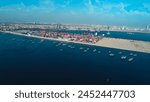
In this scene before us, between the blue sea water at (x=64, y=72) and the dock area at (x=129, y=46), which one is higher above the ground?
the blue sea water at (x=64, y=72)

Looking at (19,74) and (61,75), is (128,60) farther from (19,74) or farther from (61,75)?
(19,74)

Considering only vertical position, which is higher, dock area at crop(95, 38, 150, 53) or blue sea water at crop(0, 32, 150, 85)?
blue sea water at crop(0, 32, 150, 85)

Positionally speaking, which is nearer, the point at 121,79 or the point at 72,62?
the point at 121,79

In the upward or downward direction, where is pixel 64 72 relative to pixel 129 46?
upward

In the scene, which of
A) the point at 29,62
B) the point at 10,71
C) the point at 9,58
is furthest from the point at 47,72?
the point at 9,58

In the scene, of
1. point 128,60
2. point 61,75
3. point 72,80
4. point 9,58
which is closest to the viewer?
point 72,80

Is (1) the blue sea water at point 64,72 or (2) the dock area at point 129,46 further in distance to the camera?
(2) the dock area at point 129,46

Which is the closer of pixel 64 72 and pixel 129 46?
pixel 64 72

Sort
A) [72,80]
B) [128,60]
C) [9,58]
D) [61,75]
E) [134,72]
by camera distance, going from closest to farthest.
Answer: [72,80] → [61,75] → [134,72] → [9,58] → [128,60]

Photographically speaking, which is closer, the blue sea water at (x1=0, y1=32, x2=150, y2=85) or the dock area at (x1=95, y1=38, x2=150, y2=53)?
the blue sea water at (x1=0, y1=32, x2=150, y2=85)

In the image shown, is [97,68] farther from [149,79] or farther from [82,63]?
[149,79]
